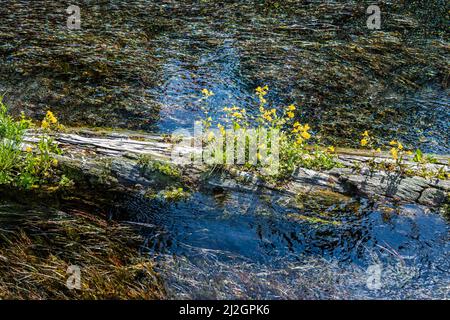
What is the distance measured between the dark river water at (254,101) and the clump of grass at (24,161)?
3.68 ft

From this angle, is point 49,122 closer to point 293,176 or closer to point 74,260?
point 74,260

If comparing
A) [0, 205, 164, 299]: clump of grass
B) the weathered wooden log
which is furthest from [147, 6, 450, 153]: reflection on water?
[0, 205, 164, 299]: clump of grass

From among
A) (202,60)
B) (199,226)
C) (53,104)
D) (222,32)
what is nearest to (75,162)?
(199,226)

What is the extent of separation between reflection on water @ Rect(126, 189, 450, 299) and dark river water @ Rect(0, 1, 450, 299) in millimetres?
15

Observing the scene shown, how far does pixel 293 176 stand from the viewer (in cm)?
604

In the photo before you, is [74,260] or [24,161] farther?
[24,161]

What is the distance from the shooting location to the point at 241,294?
473 cm

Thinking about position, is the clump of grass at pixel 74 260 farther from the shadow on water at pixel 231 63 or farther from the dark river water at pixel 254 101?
the shadow on water at pixel 231 63

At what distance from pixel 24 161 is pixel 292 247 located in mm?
3329

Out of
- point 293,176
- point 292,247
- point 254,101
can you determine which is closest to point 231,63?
point 254,101

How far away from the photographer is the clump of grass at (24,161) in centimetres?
582

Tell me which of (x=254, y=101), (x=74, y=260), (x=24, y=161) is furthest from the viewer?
(x=254, y=101)

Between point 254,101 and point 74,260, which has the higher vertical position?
point 254,101

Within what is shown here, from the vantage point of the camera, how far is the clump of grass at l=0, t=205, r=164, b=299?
4664 mm
